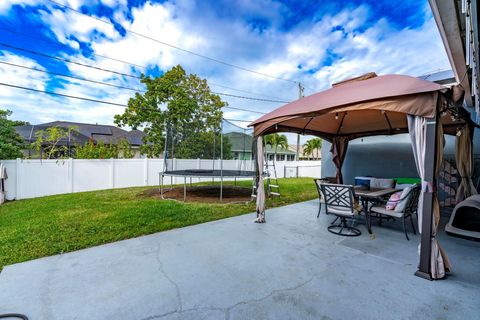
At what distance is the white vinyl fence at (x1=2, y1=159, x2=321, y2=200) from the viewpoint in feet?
23.7

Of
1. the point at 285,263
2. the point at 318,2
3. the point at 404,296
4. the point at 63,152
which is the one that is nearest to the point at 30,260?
the point at 285,263

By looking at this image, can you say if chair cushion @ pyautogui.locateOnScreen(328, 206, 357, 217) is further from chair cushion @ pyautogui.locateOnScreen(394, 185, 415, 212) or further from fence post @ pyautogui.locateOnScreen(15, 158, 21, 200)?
fence post @ pyautogui.locateOnScreen(15, 158, 21, 200)

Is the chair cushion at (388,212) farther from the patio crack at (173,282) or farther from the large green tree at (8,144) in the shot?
the large green tree at (8,144)

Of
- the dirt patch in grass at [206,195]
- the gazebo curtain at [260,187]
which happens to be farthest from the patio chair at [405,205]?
the dirt patch in grass at [206,195]

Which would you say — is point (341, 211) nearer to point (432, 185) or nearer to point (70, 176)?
point (432, 185)

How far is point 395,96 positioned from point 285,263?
8.87 feet

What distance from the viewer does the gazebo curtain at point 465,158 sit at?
543 centimetres

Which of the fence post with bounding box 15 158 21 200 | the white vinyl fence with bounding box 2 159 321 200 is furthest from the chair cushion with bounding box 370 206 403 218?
the fence post with bounding box 15 158 21 200

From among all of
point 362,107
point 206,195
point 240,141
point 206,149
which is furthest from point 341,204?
point 206,149

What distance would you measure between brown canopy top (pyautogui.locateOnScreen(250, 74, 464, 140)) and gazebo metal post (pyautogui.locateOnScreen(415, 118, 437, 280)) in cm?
23

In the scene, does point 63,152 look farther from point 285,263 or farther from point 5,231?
point 285,263

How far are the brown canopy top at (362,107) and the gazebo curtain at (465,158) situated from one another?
1.16 feet

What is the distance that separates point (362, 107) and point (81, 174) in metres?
9.62

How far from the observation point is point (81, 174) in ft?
28.2
